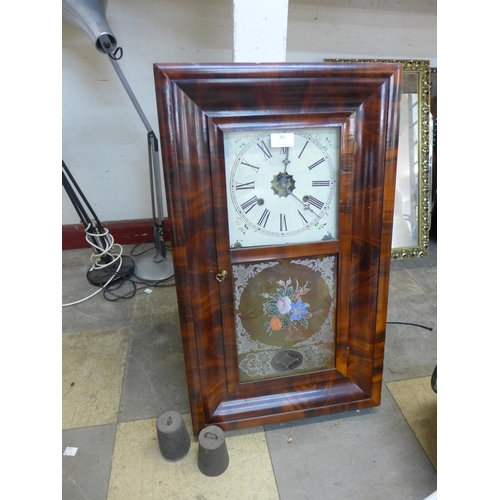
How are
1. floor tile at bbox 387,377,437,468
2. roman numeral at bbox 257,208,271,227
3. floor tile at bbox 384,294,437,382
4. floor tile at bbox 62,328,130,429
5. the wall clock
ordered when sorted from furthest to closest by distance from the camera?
floor tile at bbox 384,294,437,382 < floor tile at bbox 62,328,130,429 < floor tile at bbox 387,377,437,468 < roman numeral at bbox 257,208,271,227 < the wall clock

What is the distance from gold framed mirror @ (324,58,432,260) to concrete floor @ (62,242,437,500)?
0.83m

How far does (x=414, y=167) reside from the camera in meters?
2.25

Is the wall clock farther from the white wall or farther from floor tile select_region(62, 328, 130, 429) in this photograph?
the white wall

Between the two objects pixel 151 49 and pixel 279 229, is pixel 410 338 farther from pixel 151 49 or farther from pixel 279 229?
pixel 151 49

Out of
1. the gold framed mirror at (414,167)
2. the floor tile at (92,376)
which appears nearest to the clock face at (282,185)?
the floor tile at (92,376)

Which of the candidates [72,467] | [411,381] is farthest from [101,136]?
[411,381]

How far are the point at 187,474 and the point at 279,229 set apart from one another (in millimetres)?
723

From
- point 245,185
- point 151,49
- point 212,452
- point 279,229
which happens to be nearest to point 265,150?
point 245,185

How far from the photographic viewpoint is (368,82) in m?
0.84

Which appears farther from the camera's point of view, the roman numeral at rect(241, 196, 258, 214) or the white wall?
the white wall

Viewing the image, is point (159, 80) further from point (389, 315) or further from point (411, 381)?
point (389, 315)

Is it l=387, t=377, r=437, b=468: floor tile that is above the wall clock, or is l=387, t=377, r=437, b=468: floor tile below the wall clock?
below

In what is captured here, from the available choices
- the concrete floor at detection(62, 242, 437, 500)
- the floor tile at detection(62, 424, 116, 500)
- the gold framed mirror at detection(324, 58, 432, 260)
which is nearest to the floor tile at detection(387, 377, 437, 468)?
the concrete floor at detection(62, 242, 437, 500)

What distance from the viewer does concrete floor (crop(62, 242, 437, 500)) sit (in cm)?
97
